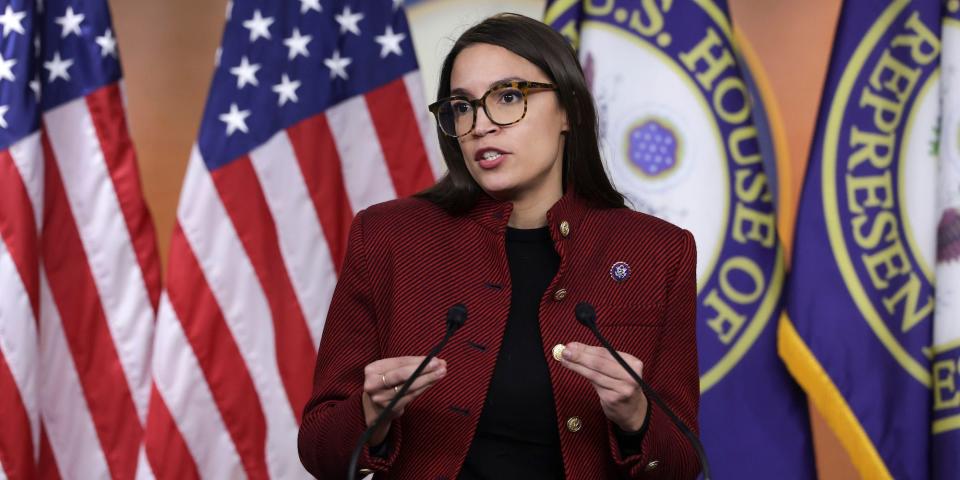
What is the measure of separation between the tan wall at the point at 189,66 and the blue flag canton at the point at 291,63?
32cm

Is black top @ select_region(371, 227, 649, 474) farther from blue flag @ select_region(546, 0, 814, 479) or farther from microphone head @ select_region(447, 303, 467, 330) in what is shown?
blue flag @ select_region(546, 0, 814, 479)

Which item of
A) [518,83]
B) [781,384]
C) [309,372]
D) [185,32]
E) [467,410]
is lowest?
[781,384]

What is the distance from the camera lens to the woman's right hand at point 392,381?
4.17 feet

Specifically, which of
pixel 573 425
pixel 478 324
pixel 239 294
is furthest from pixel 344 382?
pixel 239 294

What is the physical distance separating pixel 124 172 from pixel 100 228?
16cm

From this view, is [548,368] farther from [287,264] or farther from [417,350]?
[287,264]

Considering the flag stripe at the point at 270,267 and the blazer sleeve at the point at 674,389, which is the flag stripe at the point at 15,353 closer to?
the flag stripe at the point at 270,267

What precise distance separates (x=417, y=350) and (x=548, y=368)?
7.3 inches

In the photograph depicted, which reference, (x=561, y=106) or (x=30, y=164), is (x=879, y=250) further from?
(x=30, y=164)

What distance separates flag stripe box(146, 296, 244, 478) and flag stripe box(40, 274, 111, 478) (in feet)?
0.59

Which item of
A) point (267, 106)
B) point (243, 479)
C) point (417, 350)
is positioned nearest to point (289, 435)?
point (243, 479)

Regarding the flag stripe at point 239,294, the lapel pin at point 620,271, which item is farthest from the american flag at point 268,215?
the lapel pin at point 620,271

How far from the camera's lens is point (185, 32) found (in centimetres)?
321

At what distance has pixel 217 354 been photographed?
2822 mm
